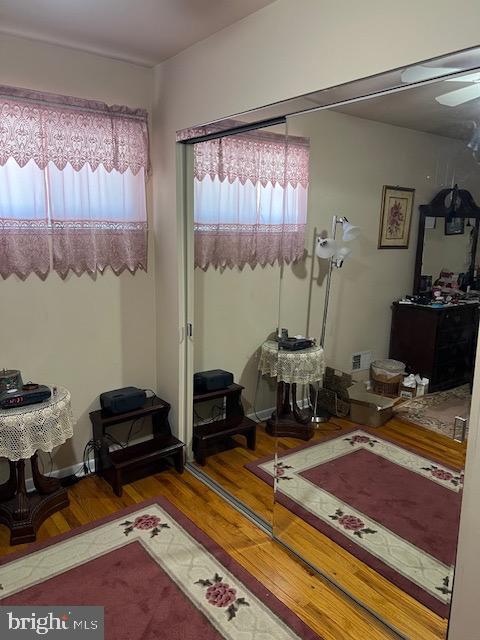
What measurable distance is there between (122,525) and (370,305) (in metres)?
1.78

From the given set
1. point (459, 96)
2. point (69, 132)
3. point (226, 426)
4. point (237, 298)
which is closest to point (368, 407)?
point (226, 426)

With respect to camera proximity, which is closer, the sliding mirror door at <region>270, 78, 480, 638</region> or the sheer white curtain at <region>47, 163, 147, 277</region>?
the sliding mirror door at <region>270, 78, 480, 638</region>

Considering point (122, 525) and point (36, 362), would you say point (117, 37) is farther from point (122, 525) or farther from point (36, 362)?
point (122, 525)

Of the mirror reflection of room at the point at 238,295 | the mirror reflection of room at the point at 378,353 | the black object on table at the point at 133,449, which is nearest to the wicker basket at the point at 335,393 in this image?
the mirror reflection of room at the point at 378,353

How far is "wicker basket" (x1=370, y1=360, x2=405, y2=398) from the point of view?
2.20 metres

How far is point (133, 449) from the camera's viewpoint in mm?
3025

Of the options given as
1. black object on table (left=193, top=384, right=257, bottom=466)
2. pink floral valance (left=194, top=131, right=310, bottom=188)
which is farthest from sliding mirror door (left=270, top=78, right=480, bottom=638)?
pink floral valance (left=194, top=131, right=310, bottom=188)

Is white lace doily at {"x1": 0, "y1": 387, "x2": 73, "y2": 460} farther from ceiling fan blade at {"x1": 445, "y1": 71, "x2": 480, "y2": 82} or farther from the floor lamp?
ceiling fan blade at {"x1": 445, "y1": 71, "x2": 480, "y2": 82}

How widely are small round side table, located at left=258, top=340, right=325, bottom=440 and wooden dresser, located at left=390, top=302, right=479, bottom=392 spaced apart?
1.77 feet

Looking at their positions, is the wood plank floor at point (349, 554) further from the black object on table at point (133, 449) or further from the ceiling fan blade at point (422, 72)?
the ceiling fan blade at point (422, 72)

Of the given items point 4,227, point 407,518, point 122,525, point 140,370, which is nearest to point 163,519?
point 122,525

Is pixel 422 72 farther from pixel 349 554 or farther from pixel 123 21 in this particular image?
pixel 349 554

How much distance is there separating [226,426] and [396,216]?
6.25 feet

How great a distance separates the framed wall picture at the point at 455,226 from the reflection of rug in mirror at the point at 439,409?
23.9 inches
